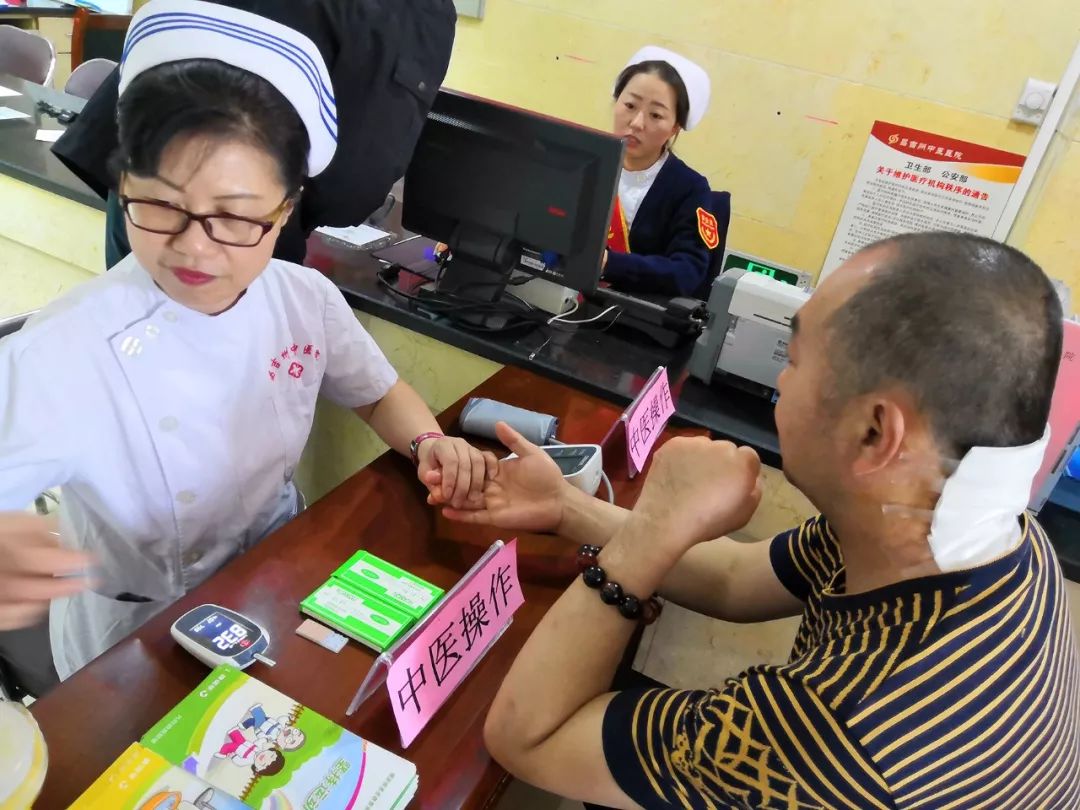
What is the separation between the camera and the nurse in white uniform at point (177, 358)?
830mm

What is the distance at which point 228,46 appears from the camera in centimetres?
85

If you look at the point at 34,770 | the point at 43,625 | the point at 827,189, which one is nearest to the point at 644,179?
the point at 827,189

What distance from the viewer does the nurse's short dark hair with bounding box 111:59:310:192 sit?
2.71ft

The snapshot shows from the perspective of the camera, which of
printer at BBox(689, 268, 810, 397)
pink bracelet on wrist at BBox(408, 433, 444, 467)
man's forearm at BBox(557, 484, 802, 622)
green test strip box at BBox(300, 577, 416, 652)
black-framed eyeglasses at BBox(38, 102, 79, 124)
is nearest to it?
green test strip box at BBox(300, 577, 416, 652)

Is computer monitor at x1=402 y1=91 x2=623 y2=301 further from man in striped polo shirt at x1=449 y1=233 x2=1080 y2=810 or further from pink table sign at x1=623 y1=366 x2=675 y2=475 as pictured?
man in striped polo shirt at x1=449 y1=233 x2=1080 y2=810

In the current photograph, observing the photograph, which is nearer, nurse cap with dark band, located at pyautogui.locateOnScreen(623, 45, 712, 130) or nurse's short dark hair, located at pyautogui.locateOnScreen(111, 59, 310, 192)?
nurse's short dark hair, located at pyautogui.locateOnScreen(111, 59, 310, 192)

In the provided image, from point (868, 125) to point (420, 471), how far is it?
257cm

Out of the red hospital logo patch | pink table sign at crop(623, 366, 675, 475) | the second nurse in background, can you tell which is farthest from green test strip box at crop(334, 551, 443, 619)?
the red hospital logo patch

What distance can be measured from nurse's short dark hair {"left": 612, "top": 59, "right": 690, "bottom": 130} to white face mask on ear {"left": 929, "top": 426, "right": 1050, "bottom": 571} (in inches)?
76.6

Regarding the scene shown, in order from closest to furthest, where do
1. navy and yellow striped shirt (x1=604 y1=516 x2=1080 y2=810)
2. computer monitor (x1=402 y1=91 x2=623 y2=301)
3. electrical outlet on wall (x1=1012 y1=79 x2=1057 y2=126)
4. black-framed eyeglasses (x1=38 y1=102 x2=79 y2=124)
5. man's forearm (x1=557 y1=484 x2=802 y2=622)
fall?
navy and yellow striped shirt (x1=604 y1=516 x2=1080 y2=810)
man's forearm (x1=557 y1=484 x2=802 y2=622)
computer monitor (x1=402 y1=91 x2=623 y2=301)
black-framed eyeglasses (x1=38 y1=102 x2=79 y2=124)
electrical outlet on wall (x1=1012 y1=79 x2=1057 y2=126)

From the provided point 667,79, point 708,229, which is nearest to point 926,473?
point 708,229

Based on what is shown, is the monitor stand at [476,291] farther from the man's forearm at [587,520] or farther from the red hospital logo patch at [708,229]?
the red hospital logo patch at [708,229]

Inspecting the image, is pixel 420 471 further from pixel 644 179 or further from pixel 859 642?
pixel 644 179

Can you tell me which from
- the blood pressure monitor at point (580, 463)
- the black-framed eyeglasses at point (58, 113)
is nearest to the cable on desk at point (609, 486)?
the blood pressure monitor at point (580, 463)
